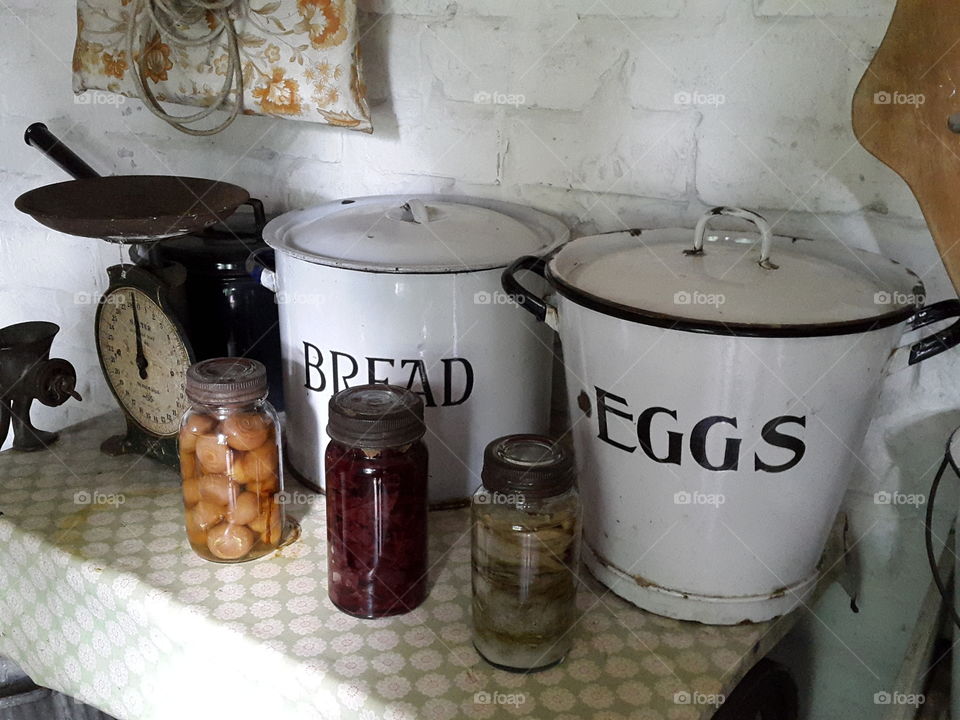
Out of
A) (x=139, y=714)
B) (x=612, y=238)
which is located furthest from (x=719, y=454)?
(x=139, y=714)

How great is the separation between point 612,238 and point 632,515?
0.94 feet

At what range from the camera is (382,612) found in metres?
0.85

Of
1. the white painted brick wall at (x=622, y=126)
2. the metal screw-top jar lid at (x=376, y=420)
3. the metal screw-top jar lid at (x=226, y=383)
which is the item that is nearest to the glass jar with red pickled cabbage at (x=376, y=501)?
the metal screw-top jar lid at (x=376, y=420)

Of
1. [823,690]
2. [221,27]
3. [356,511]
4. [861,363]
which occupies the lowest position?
[823,690]

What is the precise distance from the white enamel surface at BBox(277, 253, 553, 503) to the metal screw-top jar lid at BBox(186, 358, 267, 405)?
87 mm

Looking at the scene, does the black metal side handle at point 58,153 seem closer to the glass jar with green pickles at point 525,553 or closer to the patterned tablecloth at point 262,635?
the patterned tablecloth at point 262,635

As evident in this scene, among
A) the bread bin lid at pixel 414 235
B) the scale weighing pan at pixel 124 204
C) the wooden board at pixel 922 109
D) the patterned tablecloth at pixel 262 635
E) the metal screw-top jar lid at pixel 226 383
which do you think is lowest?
the patterned tablecloth at pixel 262 635

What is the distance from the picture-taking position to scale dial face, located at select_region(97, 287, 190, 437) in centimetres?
99

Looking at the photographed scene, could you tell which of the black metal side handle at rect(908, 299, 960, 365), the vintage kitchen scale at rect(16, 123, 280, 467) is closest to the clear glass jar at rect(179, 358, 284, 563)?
the vintage kitchen scale at rect(16, 123, 280, 467)

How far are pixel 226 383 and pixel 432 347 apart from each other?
0.68 feet

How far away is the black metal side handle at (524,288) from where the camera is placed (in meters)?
0.84

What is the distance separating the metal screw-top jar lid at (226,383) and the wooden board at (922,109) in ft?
2.06

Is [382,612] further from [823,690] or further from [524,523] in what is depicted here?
[823,690]

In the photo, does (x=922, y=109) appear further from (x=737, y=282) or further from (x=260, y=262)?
(x=260, y=262)
